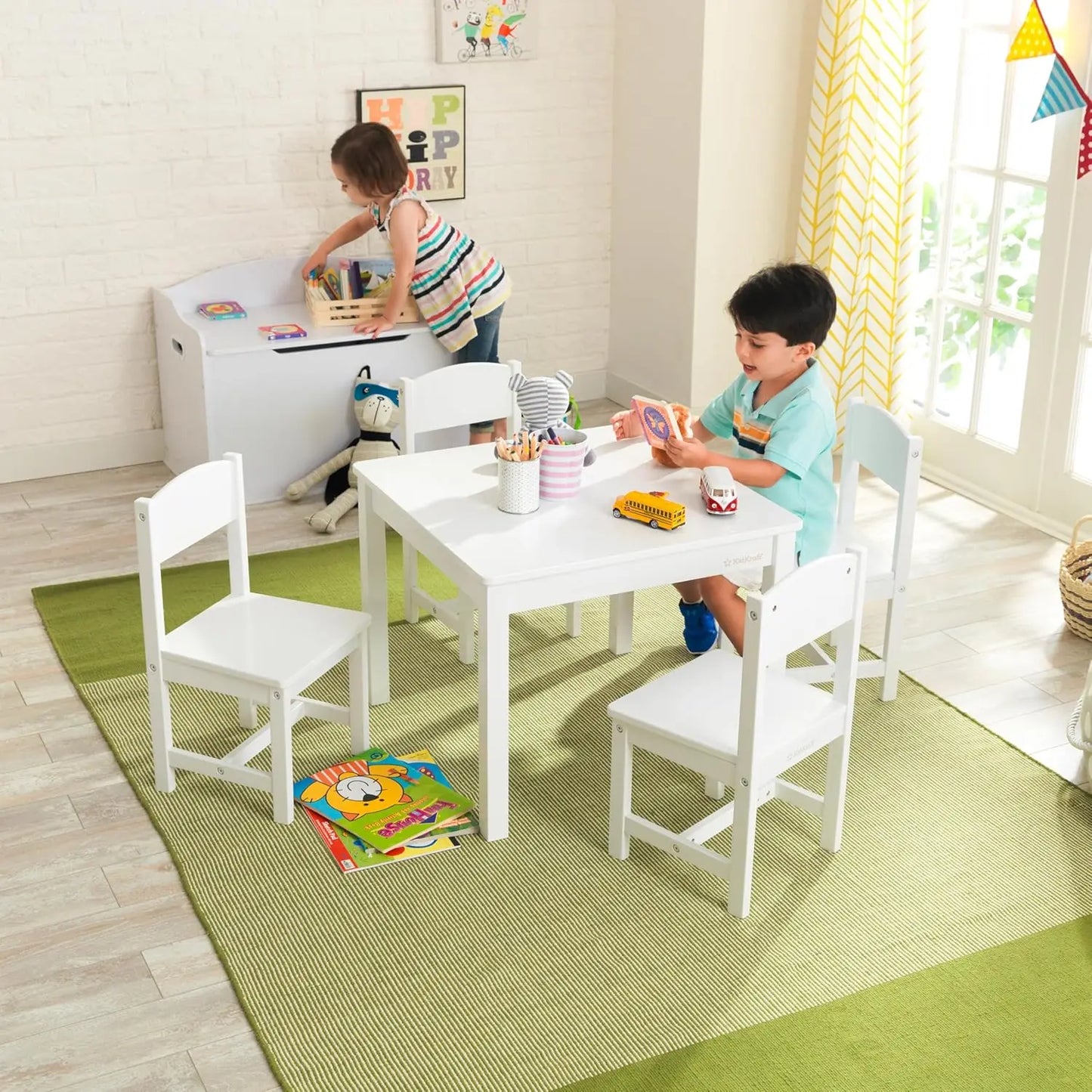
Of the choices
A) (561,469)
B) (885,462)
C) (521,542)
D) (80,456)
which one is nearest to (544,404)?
(561,469)

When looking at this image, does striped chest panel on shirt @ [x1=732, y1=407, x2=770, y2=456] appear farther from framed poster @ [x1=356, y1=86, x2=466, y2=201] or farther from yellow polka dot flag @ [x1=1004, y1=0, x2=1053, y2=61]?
framed poster @ [x1=356, y1=86, x2=466, y2=201]

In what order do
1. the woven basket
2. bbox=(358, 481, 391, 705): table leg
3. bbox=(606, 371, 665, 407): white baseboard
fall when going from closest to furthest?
bbox=(358, 481, 391, 705): table leg → the woven basket → bbox=(606, 371, 665, 407): white baseboard

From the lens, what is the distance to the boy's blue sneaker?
10.5 feet

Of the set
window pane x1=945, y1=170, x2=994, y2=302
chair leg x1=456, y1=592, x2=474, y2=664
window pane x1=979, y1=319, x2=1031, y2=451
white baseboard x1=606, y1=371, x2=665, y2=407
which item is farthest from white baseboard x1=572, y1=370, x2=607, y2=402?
chair leg x1=456, y1=592, x2=474, y2=664

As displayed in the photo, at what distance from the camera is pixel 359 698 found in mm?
2734

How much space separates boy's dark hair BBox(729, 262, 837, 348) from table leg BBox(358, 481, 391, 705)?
32.5 inches

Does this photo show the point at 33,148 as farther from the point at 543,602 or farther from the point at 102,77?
the point at 543,602

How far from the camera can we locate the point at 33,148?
3.99 metres

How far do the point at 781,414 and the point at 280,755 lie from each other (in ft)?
3.85

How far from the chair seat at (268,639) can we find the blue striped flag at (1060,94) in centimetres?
231

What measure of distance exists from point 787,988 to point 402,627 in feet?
4.90

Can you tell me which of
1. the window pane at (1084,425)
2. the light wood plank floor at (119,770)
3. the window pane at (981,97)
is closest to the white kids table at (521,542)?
the light wood plank floor at (119,770)

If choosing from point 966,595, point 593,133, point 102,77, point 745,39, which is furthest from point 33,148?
point 966,595

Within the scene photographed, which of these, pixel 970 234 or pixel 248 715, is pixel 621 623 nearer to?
pixel 248 715
